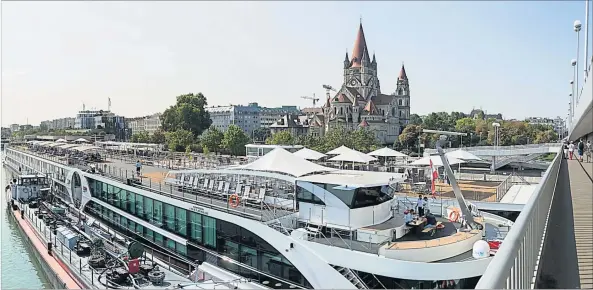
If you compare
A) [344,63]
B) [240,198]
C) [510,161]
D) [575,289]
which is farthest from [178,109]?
[575,289]

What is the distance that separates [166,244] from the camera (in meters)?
15.4

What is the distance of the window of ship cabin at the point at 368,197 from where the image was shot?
11125 millimetres

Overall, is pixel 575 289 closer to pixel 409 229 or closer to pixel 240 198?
pixel 409 229

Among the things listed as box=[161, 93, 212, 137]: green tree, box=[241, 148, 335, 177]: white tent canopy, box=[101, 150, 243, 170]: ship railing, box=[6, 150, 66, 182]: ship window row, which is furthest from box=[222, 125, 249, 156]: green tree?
box=[241, 148, 335, 177]: white tent canopy

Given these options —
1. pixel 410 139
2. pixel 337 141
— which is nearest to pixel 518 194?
pixel 337 141

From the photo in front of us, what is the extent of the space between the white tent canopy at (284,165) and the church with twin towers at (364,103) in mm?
54727

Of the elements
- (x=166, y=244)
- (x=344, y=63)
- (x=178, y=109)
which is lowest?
(x=166, y=244)

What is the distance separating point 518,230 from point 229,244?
10.9m

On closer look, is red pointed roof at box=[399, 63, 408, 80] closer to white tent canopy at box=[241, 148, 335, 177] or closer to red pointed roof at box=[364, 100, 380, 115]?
red pointed roof at box=[364, 100, 380, 115]

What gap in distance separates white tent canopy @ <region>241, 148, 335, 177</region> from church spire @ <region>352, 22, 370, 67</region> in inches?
2809

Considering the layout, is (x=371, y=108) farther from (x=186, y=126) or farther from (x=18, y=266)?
(x=18, y=266)

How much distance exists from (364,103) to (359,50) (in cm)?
Answer: 1228

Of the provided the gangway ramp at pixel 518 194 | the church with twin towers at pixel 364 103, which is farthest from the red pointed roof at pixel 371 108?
the gangway ramp at pixel 518 194

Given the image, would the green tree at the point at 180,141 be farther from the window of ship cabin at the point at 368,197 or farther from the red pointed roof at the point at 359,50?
the red pointed roof at the point at 359,50
